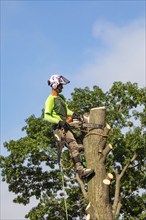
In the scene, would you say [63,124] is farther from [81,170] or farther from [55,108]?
[81,170]

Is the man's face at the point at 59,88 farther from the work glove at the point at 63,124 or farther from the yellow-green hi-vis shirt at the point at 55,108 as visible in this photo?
the work glove at the point at 63,124

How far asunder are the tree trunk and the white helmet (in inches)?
29.8

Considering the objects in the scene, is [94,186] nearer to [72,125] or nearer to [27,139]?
[72,125]

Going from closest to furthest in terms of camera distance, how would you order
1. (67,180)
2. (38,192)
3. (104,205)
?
1. (104,205)
2. (67,180)
3. (38,192)

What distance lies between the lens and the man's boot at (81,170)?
258 inches

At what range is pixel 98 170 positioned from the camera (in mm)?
6613

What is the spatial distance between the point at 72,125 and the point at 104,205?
1549 millimetres

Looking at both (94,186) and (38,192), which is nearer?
(94,186)

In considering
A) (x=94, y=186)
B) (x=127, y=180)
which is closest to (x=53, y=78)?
(x=94, y=186)

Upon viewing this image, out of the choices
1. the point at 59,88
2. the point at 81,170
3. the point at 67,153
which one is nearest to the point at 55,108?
the point at 59,88

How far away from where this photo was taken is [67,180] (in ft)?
88.6

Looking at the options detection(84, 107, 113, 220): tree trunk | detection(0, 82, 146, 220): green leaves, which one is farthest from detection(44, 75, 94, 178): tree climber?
detection(0, 82, 146, 220): green leaves

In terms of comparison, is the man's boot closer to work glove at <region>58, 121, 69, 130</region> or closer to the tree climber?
the tree climber

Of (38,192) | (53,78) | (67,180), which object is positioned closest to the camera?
(53,78)
